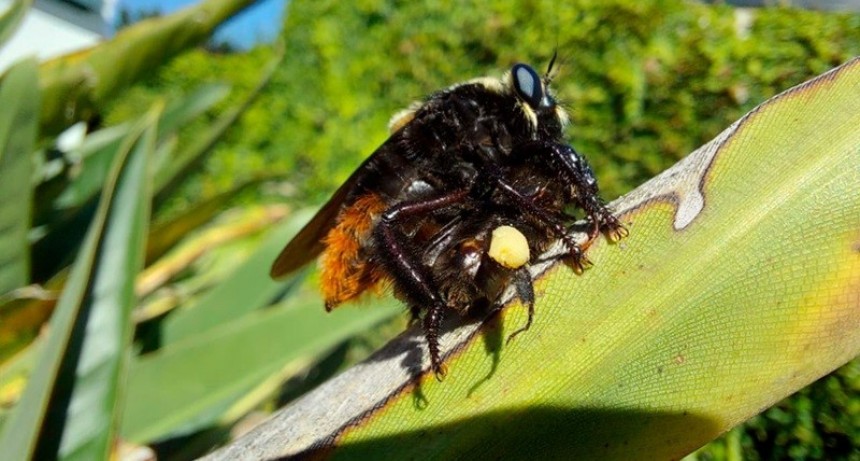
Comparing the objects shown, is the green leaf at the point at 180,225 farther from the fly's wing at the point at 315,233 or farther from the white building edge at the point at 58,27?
the white building edge at the point at 58,27

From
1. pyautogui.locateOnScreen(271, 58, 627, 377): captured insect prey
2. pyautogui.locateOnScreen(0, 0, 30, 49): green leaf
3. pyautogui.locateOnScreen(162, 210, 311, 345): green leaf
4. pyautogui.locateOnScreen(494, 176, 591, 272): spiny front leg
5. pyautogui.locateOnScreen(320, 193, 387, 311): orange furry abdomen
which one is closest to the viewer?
pyautogui.locateOnScreen(494, 176, 591, 272): spiny front leg

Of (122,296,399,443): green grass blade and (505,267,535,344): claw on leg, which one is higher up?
(122,296,399,443): green grass blade

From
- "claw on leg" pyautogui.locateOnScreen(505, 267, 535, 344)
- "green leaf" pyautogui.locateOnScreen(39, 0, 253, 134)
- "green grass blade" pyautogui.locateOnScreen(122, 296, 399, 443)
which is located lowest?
"claw on leg" pyautogui.locateOnScreen(505, 267, 535, 344)

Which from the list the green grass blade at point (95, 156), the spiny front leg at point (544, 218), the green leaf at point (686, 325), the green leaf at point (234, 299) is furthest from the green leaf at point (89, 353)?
the green grass blade at point (95, 156)

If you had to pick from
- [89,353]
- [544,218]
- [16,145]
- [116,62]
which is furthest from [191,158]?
[544,218]

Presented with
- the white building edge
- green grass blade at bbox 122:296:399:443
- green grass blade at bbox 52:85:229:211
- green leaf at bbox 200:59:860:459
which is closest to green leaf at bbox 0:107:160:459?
green grass blade at bbox 122:296:399:443

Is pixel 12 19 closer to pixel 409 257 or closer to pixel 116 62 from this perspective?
pixel 116 62

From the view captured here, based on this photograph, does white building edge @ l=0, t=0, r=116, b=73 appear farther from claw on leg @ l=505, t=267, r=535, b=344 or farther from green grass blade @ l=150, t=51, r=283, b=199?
claw on leg @ l=505, t=267, r=535, b=344
